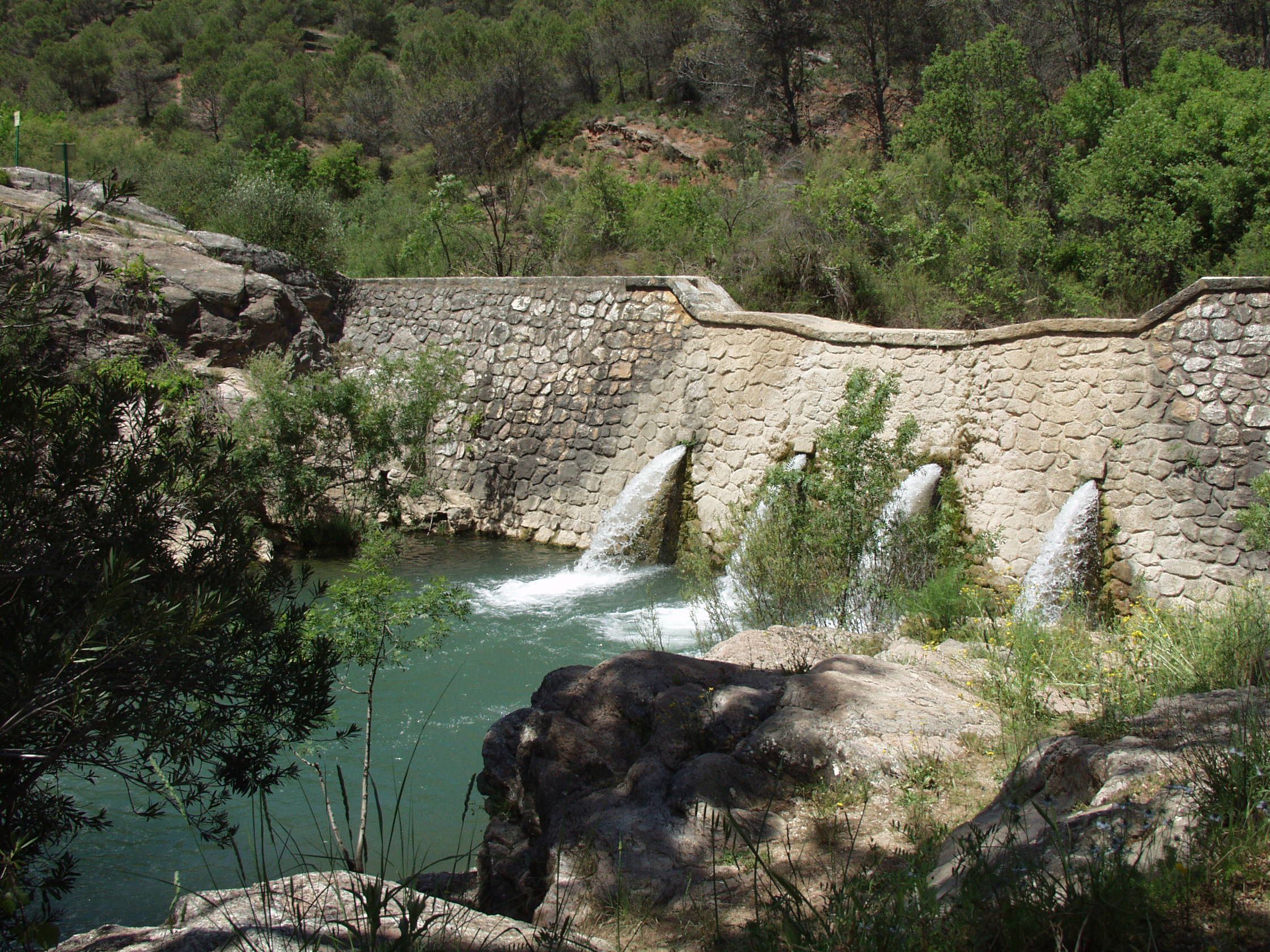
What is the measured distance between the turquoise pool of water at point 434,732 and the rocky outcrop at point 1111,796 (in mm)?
1684

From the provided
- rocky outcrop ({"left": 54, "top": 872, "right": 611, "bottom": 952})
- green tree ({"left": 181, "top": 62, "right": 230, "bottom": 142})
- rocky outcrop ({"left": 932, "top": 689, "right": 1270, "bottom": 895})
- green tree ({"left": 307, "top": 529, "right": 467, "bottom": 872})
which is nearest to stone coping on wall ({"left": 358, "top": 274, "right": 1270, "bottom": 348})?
rocky outcrop ({"left": 932, "top": 689, "right": 1270, "bottom": 895})

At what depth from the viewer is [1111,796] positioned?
297cm

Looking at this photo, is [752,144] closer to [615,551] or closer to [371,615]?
[615,551]

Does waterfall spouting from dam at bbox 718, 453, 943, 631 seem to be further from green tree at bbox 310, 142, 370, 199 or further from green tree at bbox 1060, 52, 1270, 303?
green tree at bbox 310, 142, 370, 199

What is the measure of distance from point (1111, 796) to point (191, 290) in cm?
1355

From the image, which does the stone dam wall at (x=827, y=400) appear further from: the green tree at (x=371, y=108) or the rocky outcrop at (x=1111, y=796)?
the green tree at (x=371, y=108)

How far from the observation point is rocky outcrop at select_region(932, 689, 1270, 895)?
100.0 inches

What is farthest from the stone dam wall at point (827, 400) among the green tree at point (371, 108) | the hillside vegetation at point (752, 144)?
the green tree at point (371, 108)

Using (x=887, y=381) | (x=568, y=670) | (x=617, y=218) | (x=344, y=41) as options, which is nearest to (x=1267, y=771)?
(x=568, y=670)

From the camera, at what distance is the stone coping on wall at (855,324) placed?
8.17m

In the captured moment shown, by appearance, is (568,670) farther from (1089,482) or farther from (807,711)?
(1089,482)

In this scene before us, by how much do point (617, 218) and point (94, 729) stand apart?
1449 centimetres

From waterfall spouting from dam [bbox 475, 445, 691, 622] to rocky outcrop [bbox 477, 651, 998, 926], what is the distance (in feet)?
18.3

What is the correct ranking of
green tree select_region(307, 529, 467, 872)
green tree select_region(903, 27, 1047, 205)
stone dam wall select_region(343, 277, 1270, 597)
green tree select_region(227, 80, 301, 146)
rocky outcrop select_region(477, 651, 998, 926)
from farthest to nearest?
green tree select_region(227, 80, 301, 146) → green tree select_region(903, 27, 1047, 205) → stone dam wall select_region(343, 277, 1270, 597) → green tree select_region(307, 529, 467, 872) → rocky outcrop select_region(477, 651, 998, 926)
